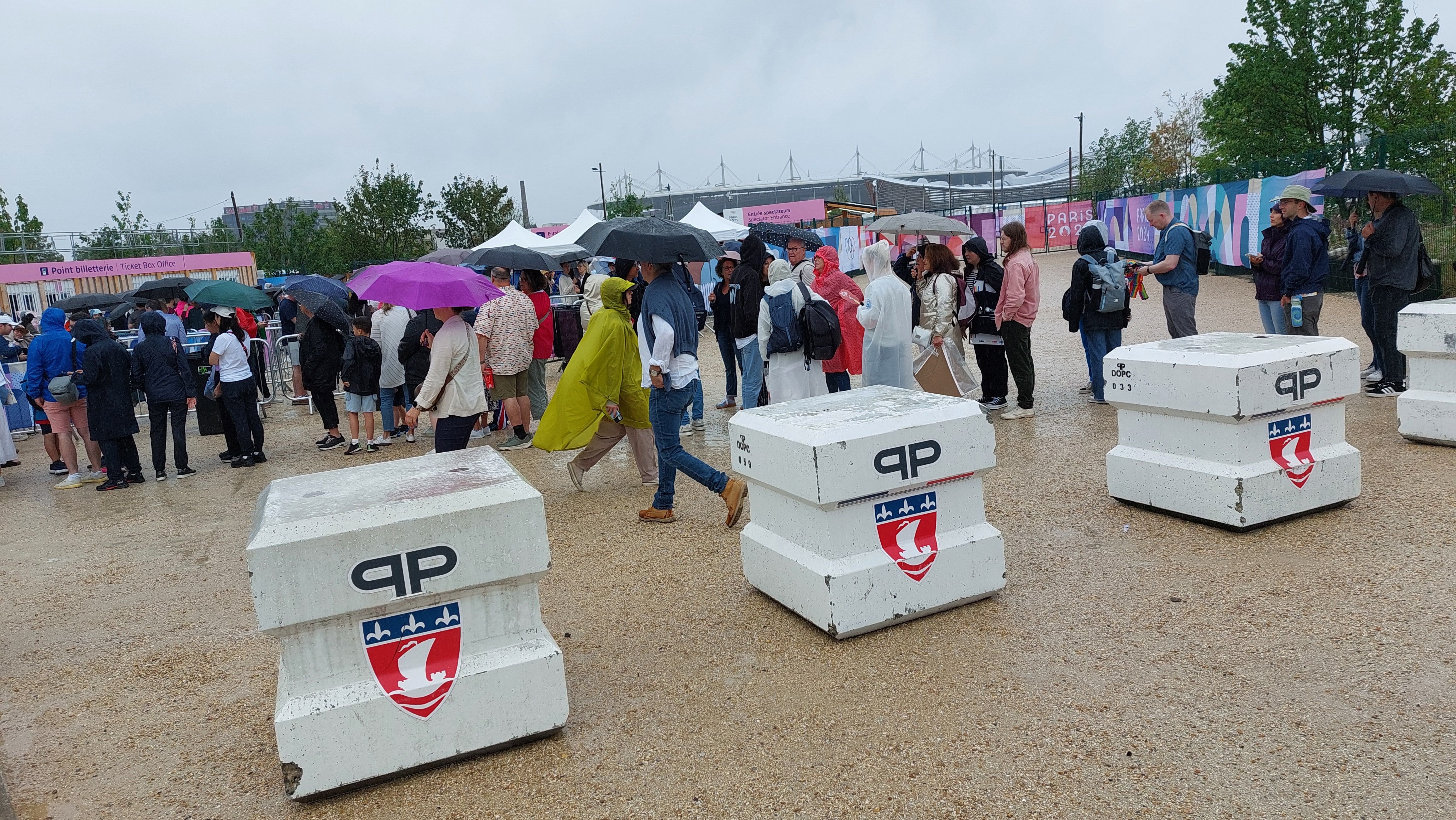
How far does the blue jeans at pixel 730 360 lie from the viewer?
1114 centimetres

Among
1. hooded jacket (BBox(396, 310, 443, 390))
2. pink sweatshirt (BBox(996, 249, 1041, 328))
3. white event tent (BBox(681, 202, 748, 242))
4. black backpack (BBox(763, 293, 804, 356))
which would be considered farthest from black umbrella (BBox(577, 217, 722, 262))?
white event tent (BBox(681, 202, 748, 242))

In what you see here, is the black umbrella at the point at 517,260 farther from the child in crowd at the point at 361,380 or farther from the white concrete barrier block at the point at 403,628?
the white concrete barrier block at the point at 403,628

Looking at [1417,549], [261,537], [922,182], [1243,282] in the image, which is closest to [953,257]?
[1417,549]

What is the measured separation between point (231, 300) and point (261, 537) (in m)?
10.6

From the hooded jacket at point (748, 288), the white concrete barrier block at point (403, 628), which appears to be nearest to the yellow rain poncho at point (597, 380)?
Result: the hooded jacket at point (748, 288)

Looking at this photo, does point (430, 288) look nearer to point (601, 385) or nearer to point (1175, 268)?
point (601, 385)

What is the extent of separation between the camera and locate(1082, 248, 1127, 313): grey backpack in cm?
844

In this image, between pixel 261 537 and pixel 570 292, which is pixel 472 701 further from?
pixel 570 292

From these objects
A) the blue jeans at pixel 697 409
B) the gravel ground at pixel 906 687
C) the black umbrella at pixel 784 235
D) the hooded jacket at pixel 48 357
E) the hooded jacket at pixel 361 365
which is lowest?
the gravel ground at pixel 906 687

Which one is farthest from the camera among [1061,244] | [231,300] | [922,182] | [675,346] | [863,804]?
[922,182]

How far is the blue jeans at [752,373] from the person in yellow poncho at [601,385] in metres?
1.77

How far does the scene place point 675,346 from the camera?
6238 mm

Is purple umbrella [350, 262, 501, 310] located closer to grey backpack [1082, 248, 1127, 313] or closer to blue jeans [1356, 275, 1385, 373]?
grey backpack [1082, 248, 1127, 313]

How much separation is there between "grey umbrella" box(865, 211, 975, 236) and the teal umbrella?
8.10 m
